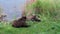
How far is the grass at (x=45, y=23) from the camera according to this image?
18.0ft

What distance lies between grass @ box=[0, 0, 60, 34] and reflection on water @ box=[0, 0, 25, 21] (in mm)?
545

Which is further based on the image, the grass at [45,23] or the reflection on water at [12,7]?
the reflection on water at [12,7]

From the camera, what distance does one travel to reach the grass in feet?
18.0

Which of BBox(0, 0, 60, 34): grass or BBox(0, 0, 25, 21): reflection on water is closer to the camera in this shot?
BBox(0, 0, 60, 34): grass

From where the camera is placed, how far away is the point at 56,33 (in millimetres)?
5277

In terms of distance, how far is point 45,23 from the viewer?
625cm

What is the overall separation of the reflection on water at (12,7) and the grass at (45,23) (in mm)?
545

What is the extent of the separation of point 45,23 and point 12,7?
5.81ft

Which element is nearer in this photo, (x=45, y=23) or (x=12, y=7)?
(x=45, y=23)

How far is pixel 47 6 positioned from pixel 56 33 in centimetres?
208

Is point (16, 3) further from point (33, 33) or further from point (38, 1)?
point (33, 33)

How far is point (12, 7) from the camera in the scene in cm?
768

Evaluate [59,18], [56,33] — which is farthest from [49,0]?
[56,33]

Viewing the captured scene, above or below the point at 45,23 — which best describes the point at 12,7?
above
